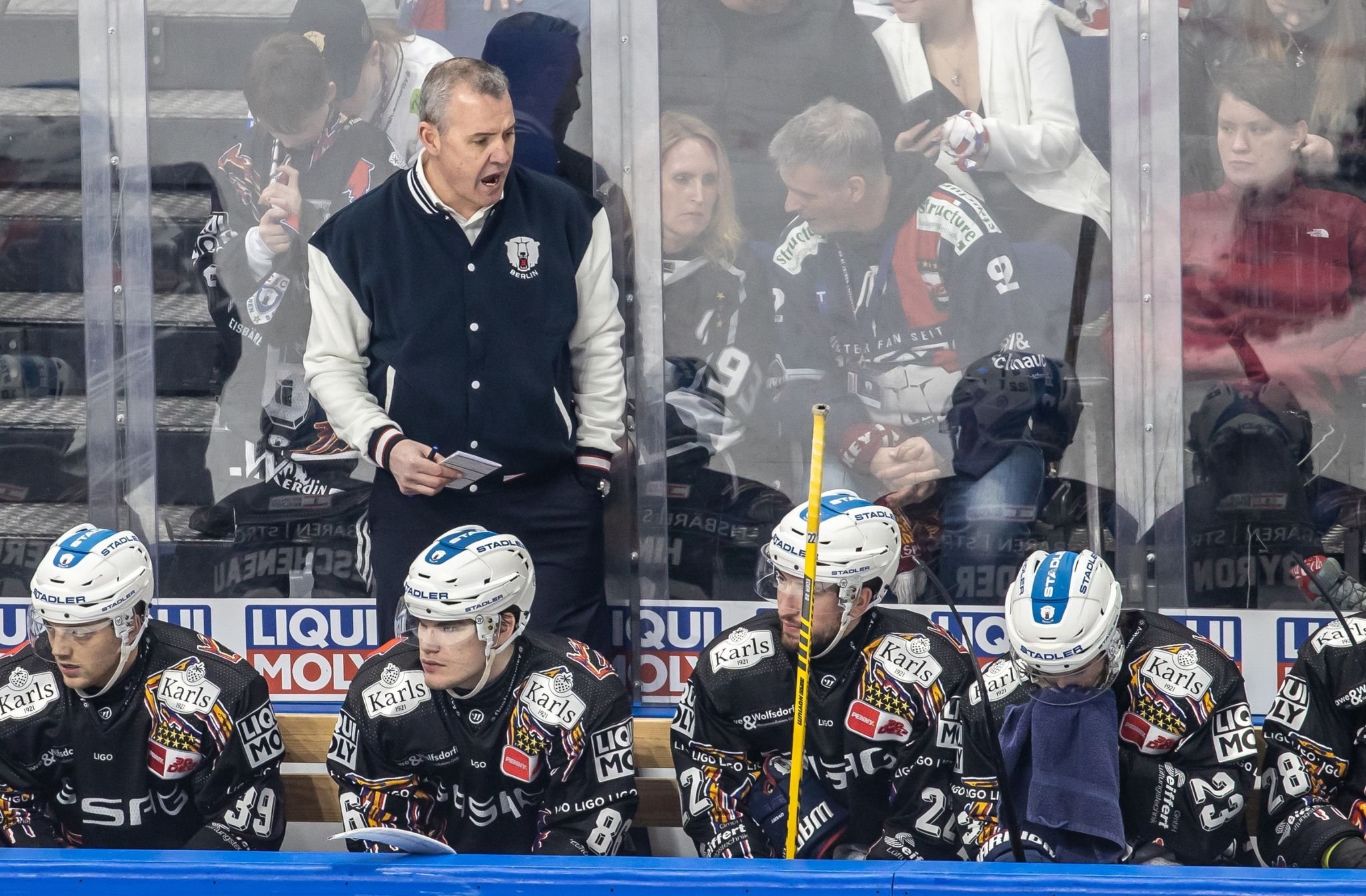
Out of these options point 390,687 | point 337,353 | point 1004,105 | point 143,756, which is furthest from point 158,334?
point 1004,105

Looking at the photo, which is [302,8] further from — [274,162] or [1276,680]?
[1276,680]

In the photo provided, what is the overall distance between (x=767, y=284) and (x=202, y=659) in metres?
1.79

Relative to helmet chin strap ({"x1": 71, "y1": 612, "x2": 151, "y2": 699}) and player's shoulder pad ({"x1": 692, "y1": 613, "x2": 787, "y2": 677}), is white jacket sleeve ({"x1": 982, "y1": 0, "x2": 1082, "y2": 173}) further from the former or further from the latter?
helmet chin strap ({"x1": 71, "y1": 612, "x2": 151, "y2": 699})

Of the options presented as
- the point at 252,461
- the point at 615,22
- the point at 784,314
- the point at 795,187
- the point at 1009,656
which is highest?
the point at 615,22

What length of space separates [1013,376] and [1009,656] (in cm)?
93

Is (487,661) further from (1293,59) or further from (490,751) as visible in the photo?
(1293,59)

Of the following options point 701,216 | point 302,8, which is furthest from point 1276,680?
point 302,8

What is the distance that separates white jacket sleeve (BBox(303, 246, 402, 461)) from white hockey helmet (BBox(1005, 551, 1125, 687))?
168 cm

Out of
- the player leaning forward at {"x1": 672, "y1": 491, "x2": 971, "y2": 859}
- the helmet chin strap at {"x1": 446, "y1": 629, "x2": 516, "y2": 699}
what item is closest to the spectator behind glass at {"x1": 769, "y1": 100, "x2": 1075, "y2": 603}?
the player leaning forward at {"x1": 672, "y1": 491, "x2": 971, "y2": 859}

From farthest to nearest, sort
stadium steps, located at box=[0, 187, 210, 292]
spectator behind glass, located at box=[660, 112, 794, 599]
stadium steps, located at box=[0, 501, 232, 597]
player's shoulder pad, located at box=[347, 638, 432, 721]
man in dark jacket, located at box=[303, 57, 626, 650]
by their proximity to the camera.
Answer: stadium steps, located at box=[0, 501, 232, 597], stadium steps, located at box=[0, 187, 210, 292], spectator behind glass, located at box=[660, 112, 794, 599], man in dark jacket, located at box=[303, 57, 626, 650], player's shoulder pad, located at box=[347, 638, 432, 721]

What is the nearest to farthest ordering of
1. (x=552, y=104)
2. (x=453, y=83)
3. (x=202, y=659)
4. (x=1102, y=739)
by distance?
(x=1102, y=739)
(x=202, y=659)
(x=453, y=83)
(x=552, y=104)

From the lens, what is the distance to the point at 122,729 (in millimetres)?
4176

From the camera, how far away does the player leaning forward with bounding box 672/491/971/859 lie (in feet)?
13.2

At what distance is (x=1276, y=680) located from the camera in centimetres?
478
